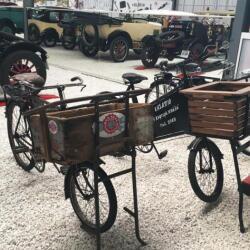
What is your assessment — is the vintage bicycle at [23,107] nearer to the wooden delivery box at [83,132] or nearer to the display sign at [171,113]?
the display sign at [171,113]

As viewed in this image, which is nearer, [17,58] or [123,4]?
[17,58]

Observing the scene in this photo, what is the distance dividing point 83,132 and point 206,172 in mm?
1273

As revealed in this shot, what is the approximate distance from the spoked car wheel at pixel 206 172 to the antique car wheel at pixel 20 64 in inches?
136

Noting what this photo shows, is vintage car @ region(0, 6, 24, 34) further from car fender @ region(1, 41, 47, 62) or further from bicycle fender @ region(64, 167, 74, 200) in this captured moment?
bicycle fender @ region(64, 167, 74, 200)

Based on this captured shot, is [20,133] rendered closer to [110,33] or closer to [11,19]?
[110,33]

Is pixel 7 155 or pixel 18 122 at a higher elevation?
pixel 18 122

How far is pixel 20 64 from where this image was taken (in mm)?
5738

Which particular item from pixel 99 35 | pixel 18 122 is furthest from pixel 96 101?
pixel 99 35

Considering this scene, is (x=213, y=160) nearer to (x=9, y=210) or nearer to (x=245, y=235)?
(x=245, y=235)

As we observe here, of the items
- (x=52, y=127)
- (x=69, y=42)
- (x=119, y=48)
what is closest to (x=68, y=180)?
(x=52, y=127)

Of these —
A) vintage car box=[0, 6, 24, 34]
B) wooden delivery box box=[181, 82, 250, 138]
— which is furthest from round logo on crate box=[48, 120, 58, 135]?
Result: vintage car box=[0, 6, 24, 34]

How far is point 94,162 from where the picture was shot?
212cm

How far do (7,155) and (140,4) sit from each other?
23.7 feet

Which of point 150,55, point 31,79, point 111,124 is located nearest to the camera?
point 111,124
